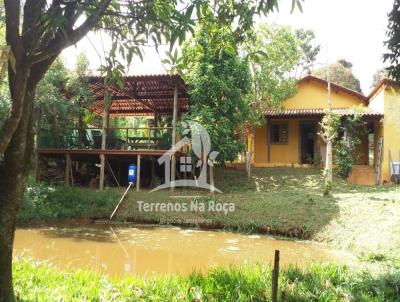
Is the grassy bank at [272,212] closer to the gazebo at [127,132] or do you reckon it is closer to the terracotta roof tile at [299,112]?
the gazebo at [127,132]

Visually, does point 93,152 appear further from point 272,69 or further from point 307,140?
point 307,140

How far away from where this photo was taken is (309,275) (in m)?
5.52

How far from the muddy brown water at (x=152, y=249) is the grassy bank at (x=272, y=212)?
0.56 meters

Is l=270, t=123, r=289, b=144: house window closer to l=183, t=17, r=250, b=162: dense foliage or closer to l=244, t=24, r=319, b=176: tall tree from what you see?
l=244, t=24, r=319, b=176: tall tree

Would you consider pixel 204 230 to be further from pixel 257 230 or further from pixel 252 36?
pixel 252 36

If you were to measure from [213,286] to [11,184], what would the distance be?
9.00ft

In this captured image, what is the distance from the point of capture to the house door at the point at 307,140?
20.9 metres

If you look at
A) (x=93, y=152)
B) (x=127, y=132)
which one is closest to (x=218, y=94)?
(x=127, y=132)

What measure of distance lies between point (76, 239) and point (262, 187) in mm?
8749

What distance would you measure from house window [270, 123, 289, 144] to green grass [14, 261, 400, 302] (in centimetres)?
1557

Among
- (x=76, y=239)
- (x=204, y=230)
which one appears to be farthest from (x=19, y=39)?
(x=204, y=230)

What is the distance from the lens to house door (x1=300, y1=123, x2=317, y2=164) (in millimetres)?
20906

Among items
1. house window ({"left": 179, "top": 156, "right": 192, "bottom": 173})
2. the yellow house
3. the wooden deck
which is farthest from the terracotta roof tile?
the wooden deck

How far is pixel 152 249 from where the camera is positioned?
30.8 feet
